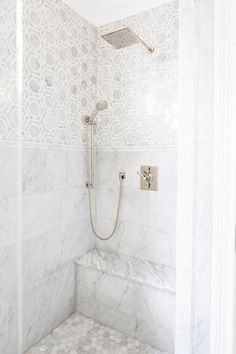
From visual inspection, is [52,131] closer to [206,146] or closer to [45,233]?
[45,233]

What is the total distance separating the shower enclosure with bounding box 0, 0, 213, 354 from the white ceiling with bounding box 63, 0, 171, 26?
1 cm

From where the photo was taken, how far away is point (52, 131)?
65.2 inches

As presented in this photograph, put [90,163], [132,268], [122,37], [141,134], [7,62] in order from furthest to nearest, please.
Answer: [90,163]
[141,134]
[132,268]
[122,37]
[7,62]

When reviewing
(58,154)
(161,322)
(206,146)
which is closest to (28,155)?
(58,154)

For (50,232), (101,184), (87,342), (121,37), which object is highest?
(121,37)

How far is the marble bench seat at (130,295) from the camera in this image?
1532mm

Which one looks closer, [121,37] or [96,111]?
[121,37]

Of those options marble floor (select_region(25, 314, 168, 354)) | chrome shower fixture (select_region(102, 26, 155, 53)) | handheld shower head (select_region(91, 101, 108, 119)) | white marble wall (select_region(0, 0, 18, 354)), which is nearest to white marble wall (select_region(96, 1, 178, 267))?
handheld shower head (select_region(91, 101, 108, 119))

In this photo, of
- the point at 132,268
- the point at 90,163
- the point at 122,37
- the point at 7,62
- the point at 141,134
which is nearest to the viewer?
the point at 7,62

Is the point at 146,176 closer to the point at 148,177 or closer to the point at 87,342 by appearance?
the point at 148,177

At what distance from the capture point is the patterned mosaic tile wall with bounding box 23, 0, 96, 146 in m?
1.51

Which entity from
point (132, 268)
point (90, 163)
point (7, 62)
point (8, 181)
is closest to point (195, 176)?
point (8, 181)

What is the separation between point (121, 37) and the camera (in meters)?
1.59

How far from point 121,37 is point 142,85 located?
38cm
